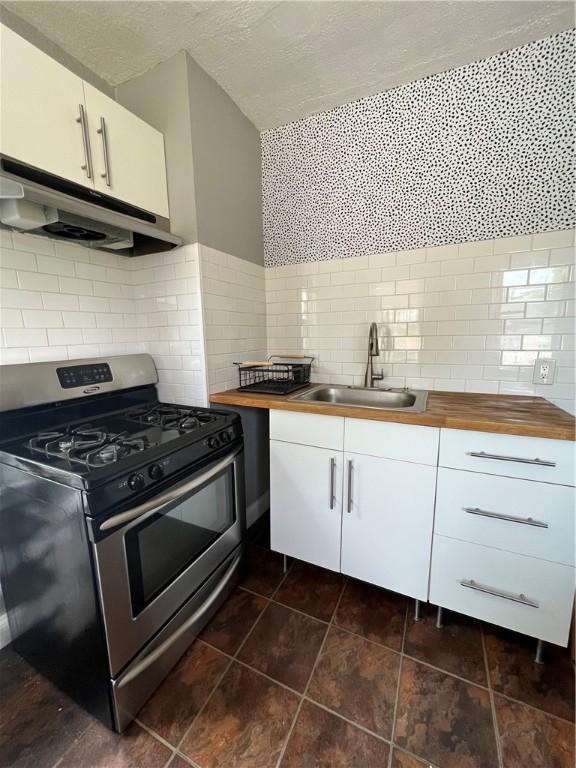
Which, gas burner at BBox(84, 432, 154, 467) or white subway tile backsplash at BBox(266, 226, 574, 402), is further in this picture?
white subway tile backsplash at BBox(266, 226, 574, 402)

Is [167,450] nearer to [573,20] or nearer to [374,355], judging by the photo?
[374,355]

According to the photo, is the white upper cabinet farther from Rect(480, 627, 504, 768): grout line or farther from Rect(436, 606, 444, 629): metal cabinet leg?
Rect(480, 627, 504, 768): grout line

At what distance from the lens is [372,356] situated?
177cm

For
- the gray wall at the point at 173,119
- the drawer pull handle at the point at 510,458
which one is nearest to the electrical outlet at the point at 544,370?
the drawer pull handle at the point at 510,458

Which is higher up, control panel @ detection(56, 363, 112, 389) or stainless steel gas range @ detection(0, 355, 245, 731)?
control panel @ detection(56, 363, 112, 389)

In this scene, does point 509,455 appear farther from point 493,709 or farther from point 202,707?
point 202,707

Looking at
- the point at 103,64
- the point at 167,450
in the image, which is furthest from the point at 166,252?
the point at 167,450

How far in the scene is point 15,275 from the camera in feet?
3.95

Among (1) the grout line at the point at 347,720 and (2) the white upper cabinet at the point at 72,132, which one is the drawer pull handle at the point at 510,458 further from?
(2) the white upper cabinet at the point at 72,132

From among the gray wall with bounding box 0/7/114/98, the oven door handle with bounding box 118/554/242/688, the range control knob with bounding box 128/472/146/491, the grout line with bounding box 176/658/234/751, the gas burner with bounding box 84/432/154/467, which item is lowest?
the grout line with bounding box 176/658/234/751

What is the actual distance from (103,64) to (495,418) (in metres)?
2.29

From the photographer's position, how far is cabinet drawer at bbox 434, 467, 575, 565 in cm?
106

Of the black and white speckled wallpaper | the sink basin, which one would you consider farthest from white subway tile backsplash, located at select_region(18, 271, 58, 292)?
the black and white speckled wallpaper

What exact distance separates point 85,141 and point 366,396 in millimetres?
1701
